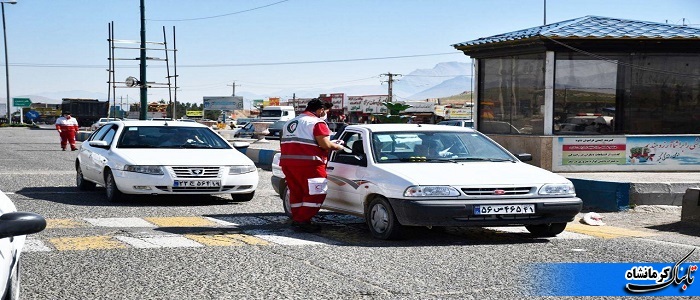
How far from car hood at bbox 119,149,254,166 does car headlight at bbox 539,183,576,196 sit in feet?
19.3

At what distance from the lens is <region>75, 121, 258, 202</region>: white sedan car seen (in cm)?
1401

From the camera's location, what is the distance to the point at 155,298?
22.0 feet

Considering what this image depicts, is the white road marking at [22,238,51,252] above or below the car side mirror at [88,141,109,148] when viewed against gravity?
below

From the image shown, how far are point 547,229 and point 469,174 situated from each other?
1.12 metres

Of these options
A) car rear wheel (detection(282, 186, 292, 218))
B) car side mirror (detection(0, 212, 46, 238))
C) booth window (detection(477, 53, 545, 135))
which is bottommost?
car rear wheel (detection(282, 186, 292, 218))

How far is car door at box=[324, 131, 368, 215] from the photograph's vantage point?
10.8 m

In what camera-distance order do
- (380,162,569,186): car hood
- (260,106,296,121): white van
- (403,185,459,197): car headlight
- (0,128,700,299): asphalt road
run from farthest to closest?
(260,106,296,121): white van → (380,162,569,186): car hood → (403,185,459,197): car headlight → (0,128,700,299): asphalt road

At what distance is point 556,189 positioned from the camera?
33.0ft

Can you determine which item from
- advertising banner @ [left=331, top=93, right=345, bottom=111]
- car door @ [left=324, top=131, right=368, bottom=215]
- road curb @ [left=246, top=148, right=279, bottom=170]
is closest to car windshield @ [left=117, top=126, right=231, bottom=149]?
car door @ [left=324, top=131, right=368, bottom=215]

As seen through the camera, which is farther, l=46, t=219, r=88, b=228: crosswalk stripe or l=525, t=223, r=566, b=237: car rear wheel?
l=46, t=219, r=88, b=228: crosswalk stripe

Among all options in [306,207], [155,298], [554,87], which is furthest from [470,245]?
[554,87]

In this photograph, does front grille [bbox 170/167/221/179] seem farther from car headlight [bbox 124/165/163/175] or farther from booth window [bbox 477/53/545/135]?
booth window [bbox 477/53/545/135]

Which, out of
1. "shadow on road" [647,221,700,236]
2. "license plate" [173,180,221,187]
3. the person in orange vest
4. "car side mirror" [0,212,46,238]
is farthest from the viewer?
the person in orange vest

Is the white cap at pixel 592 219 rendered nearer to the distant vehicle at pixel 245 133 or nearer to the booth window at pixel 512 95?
the booth window at pixel 512 95
